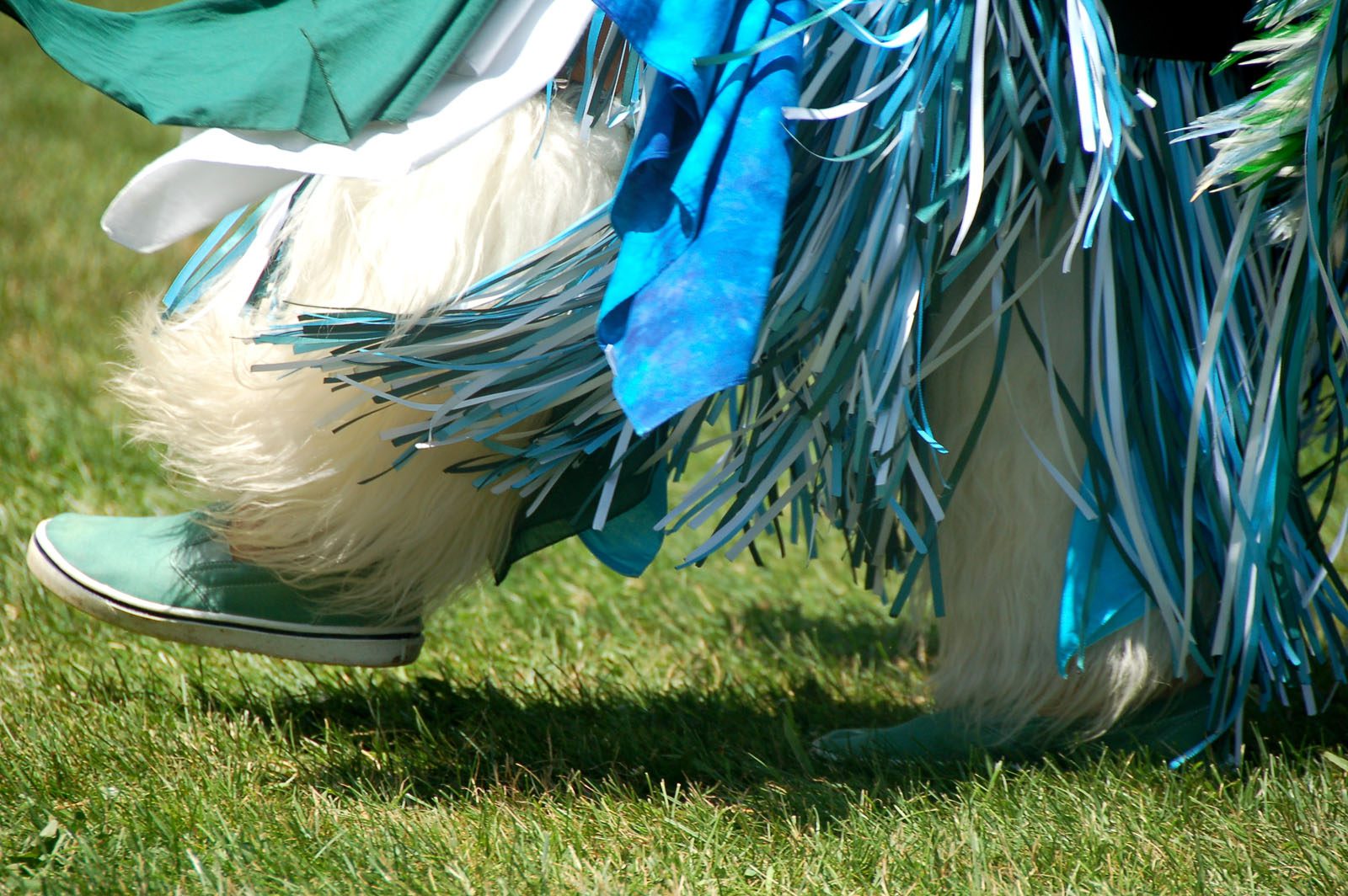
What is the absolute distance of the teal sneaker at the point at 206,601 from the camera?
1369 mm

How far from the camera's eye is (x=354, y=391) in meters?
1.24

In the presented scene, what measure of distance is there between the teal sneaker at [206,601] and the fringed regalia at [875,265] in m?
0.22

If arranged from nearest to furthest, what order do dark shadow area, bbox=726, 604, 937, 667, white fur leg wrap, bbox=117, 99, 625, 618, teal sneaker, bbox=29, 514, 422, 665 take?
white fur leg wrap, bbox=117, 99, 625, 618 < teal sneaker, bbox=29, 514, 422, 665 < dark shadow area, bbox=726, 604, 937, 667

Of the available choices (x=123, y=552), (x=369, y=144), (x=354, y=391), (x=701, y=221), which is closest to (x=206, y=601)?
(x=123, y=552)

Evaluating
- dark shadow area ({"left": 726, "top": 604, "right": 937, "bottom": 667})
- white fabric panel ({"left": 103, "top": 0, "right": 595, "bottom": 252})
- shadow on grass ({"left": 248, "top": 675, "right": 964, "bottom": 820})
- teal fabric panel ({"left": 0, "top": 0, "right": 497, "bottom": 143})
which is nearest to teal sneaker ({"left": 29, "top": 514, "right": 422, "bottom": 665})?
shadow on grass ({"left": 248, "top": 675, "right": 964, "bottom": 820})

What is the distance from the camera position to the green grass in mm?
1190

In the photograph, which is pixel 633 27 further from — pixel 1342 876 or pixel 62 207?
pixel 62 207

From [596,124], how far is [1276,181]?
629 millimetres

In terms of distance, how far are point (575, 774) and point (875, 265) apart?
2.03 ft

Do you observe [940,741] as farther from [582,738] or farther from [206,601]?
[206,601]

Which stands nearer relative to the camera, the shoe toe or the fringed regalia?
the fringed regalia

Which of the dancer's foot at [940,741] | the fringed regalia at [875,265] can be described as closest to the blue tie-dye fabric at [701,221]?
the fringed regalia at [875,265]

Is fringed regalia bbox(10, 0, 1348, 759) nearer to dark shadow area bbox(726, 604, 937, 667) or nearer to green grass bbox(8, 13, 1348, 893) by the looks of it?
green grass bbox(8, 13, 1348, 893)

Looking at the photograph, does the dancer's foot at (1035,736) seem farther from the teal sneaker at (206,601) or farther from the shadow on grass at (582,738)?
the teal sneaker at (206,601)
